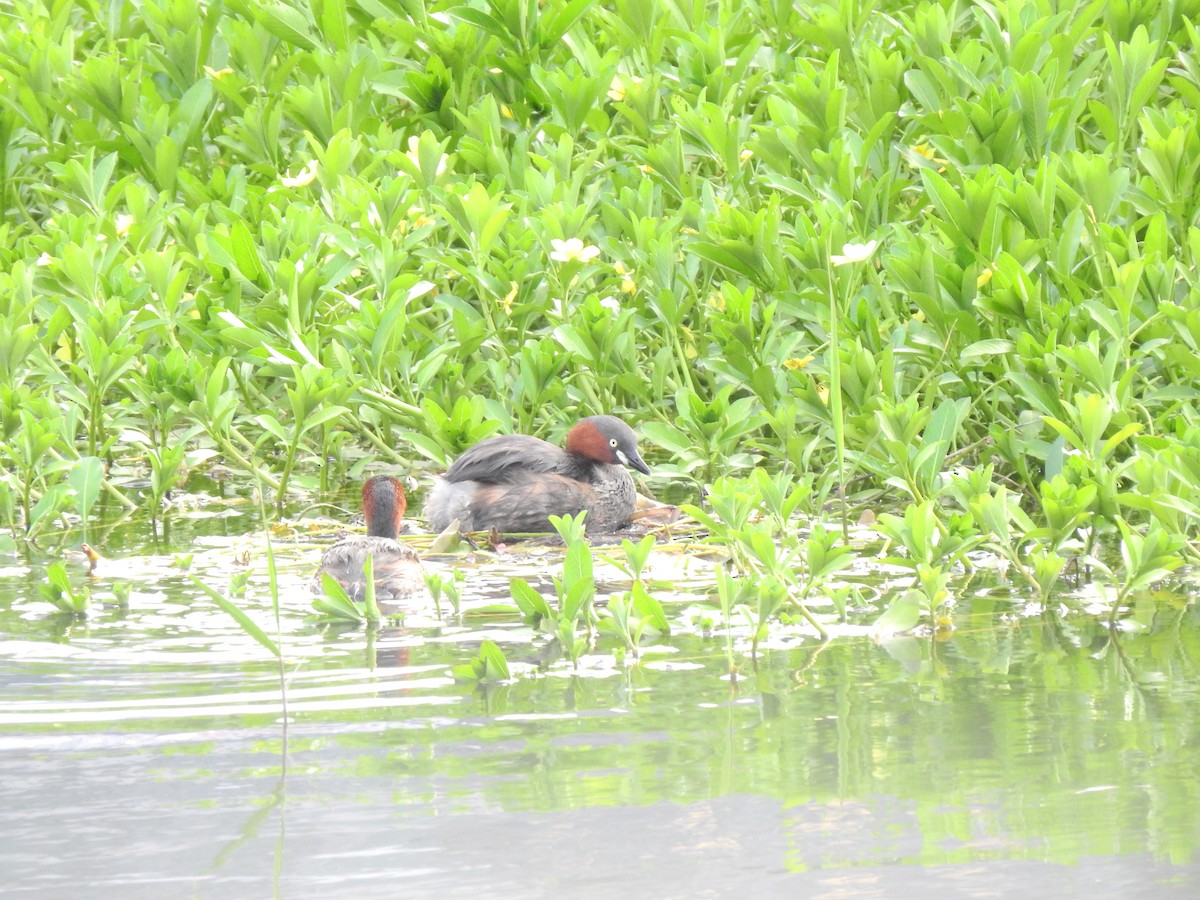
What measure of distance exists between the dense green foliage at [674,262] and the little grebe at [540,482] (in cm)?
22

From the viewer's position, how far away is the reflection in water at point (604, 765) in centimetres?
306

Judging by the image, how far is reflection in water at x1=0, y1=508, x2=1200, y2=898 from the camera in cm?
306

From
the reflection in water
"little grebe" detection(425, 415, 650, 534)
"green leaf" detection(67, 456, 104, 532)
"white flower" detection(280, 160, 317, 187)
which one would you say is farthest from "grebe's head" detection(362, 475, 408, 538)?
"white flower" detection(280, 160, 317, 187)

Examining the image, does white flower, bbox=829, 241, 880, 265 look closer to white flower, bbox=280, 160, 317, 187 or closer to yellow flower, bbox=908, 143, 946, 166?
yellow flower, bbox=908, 143, 946, 166

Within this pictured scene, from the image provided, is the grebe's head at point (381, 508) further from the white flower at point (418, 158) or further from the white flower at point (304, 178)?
the white flower at point (304, 178)

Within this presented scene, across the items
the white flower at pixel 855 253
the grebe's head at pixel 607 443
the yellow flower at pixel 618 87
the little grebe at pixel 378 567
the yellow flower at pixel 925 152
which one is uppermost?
the yellow flower at pixel 618 87

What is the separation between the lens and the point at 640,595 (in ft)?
15.3

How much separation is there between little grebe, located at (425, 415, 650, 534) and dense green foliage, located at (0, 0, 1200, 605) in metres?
0.22

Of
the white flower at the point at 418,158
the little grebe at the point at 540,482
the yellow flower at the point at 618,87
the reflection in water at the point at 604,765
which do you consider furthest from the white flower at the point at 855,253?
the yellow flower at the point at 618,87

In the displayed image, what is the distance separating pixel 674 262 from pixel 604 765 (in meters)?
3.98

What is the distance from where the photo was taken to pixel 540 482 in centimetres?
696

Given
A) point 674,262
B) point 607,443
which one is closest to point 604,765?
point 607,443

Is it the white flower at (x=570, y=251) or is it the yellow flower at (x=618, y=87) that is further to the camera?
the yellow flower at (x=618, y=87)

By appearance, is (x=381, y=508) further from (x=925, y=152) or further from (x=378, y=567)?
(x=925, y=152)
